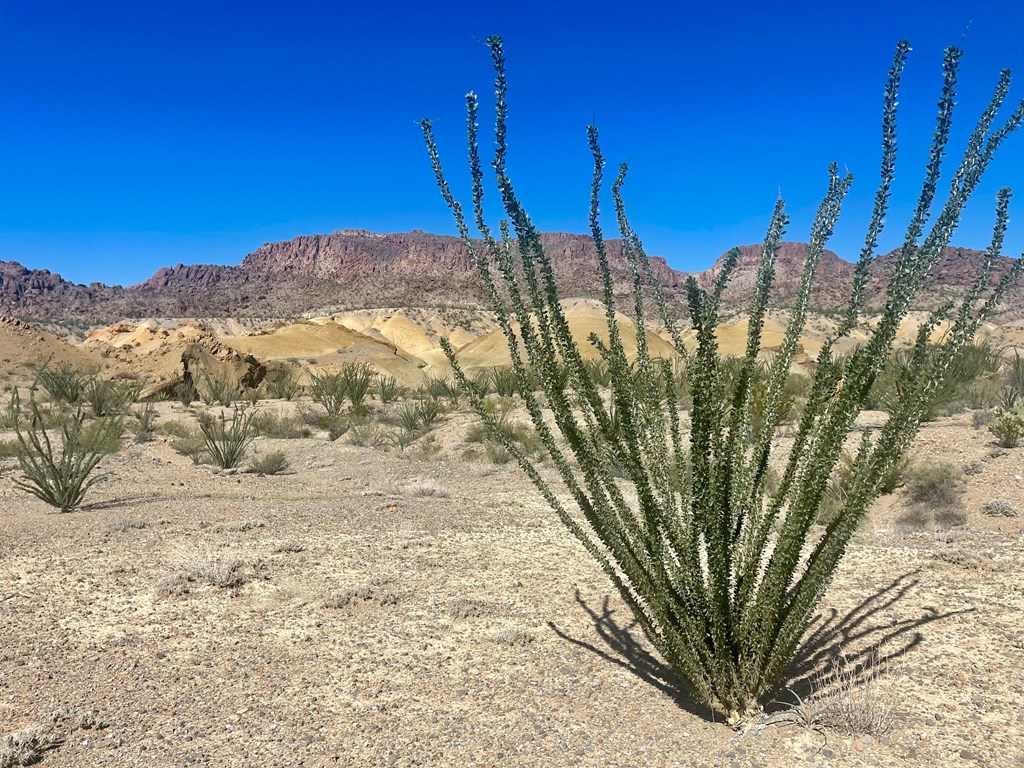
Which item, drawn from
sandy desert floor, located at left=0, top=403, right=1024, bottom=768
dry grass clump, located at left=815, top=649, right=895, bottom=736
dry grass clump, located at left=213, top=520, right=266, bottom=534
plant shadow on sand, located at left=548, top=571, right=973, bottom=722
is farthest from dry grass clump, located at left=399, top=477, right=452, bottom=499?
dry grass clump, located at left=815, top=649, right=895, bottom=736

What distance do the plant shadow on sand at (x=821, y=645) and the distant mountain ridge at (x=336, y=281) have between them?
104 feet

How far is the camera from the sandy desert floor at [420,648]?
2920mm

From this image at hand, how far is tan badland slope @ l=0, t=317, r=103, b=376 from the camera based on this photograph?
885 inches

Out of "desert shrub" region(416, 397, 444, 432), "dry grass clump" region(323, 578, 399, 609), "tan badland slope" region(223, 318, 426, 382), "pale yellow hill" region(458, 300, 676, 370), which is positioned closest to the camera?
"dry grass clump" region(323, 578, 399, 609)

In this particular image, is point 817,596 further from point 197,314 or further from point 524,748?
point 197,314

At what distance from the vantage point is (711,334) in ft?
8.95

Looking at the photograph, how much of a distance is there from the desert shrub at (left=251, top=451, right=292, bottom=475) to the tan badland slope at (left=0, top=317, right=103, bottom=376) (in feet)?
45.2

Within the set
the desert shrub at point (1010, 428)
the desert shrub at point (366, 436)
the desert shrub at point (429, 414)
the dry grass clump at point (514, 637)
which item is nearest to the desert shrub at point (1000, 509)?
the desert shrub at point (1010, 428)

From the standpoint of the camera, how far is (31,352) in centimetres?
2394

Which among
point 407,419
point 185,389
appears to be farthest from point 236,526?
point 185,389

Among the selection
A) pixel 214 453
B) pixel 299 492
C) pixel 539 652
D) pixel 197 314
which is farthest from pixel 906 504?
pixel 197 314

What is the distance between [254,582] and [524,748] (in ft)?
8.79

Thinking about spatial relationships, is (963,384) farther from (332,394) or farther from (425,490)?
(332,394)

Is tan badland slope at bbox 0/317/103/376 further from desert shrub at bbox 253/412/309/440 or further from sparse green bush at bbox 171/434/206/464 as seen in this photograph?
sparse green bush at bbox 171/434/206/464
